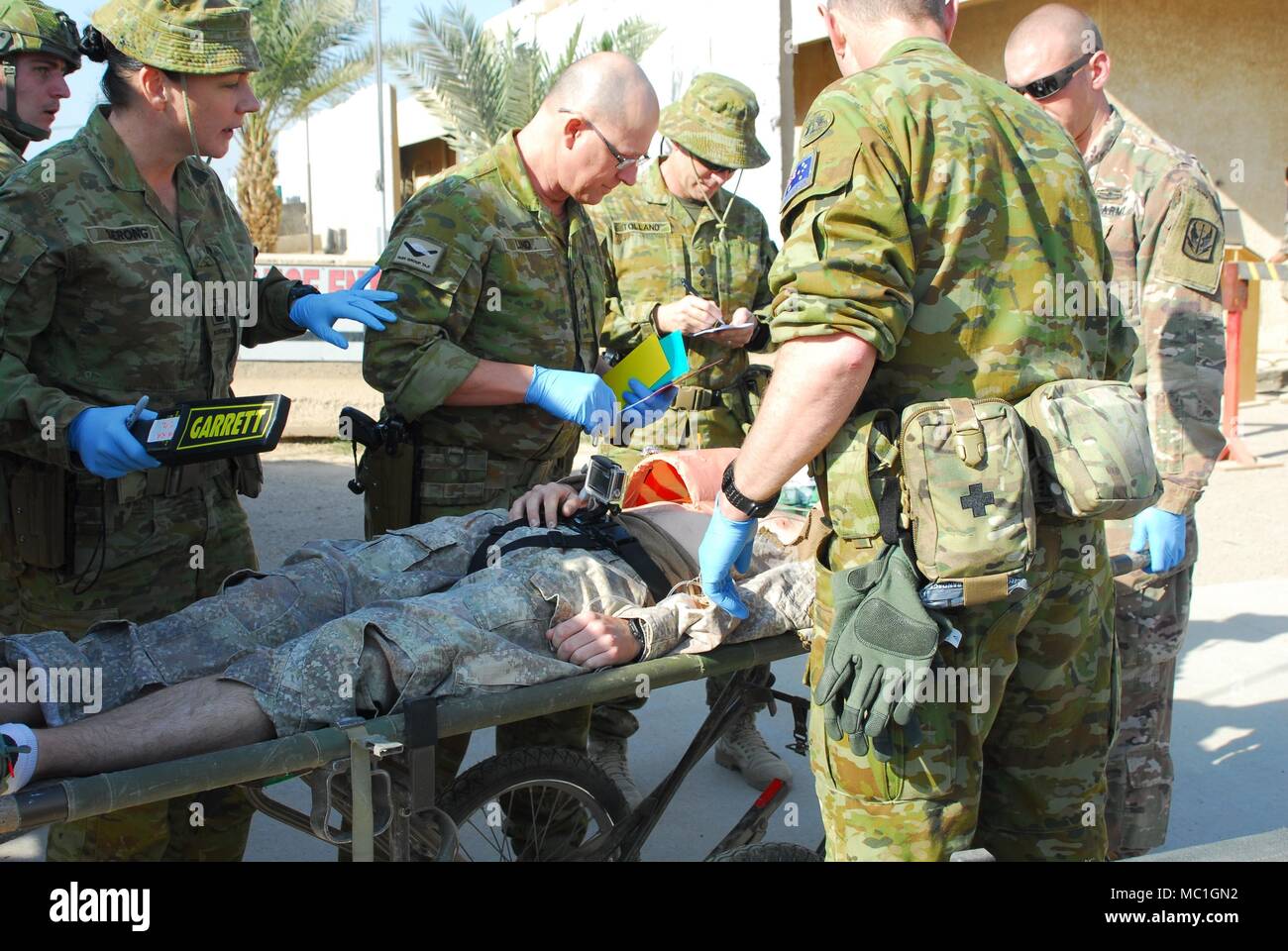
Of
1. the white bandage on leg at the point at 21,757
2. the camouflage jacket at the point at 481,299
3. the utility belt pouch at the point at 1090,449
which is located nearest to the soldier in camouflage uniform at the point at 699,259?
the camouflage jacket at the point at 481,299

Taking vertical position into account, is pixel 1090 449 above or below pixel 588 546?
above

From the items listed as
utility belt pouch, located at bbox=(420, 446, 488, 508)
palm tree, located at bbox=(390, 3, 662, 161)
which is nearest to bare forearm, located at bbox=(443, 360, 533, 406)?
utility belt pouch, located at bbox=(420, 446, 488, 508)

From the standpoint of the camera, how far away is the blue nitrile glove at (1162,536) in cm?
309

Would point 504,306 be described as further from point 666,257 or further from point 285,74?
point 285,74

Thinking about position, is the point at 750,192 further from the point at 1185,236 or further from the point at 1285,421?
the point at 1185,236

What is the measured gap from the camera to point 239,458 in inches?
125

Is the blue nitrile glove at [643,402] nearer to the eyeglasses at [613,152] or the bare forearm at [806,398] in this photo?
the eyeglasses at [613,152]

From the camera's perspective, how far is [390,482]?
3428mm

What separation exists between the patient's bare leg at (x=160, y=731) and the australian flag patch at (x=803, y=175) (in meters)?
1.40

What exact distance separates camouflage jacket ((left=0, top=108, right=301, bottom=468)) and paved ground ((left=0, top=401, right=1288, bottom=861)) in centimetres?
146

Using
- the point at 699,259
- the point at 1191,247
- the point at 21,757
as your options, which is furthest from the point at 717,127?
the point at 21,757

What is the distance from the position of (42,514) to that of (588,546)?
131cm

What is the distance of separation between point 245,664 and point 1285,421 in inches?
417

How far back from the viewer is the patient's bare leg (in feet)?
6.86
